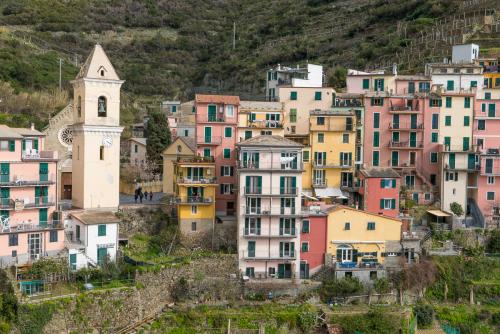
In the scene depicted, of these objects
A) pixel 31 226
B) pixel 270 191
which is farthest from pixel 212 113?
pixel 31 226

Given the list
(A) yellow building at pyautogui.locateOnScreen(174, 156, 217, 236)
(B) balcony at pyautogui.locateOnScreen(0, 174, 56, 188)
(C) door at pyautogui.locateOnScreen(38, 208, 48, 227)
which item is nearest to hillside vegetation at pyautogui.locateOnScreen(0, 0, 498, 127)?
(A) yellow building at pyautogui.locateOnScreen(174, 156, 217, 236)

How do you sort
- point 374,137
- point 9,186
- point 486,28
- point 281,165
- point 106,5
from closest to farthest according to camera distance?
point 9,186 → point 281,165 → point 374,137 → point 486,28 → point 106,5

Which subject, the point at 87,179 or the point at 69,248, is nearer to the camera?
the point at 69,248

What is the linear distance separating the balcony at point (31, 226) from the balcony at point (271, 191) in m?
11.3

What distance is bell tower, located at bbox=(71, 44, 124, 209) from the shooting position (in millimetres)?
50375

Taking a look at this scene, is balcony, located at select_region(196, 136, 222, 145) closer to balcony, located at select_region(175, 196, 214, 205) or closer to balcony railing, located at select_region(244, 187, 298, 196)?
balcony, located at select_region(175, 196, 214, 205)

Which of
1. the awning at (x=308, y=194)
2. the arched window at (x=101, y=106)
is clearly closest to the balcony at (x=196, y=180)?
the awning at (x=308, y=194)

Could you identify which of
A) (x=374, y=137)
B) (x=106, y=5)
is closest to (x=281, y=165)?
(x=374, y=137)

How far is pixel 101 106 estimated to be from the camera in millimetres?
51875

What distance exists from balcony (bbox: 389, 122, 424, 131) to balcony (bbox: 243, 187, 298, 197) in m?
12.6

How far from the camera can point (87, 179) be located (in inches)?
1977

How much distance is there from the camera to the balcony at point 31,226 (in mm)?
44213

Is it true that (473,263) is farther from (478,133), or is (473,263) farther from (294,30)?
(294,30)

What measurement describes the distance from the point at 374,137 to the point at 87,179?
20.9 m
